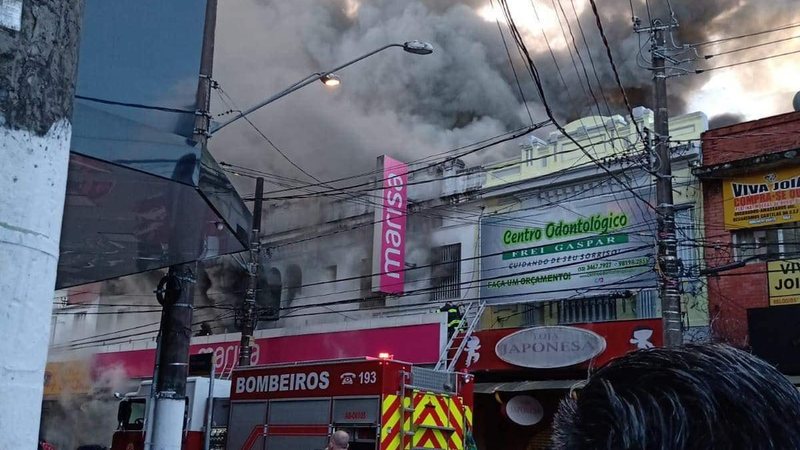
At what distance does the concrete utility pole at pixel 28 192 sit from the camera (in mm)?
2035

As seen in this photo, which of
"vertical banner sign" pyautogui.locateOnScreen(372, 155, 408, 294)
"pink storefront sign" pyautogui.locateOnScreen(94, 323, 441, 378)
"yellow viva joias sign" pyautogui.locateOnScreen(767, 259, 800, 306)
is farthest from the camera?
"vertical banner sign" pyautogui.locateOnScreen(372, 155, 408, 294)

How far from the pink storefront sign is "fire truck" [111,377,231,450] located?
15.4 feet

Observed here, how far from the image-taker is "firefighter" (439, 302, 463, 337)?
1864cm

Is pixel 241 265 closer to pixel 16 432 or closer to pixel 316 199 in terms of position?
pixel 316 199

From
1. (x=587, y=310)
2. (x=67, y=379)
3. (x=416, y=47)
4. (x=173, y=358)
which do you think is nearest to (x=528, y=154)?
(x=587, y=310)

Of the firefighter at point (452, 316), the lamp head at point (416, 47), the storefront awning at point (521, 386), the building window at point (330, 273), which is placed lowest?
the storefront awning at point (521, 386)

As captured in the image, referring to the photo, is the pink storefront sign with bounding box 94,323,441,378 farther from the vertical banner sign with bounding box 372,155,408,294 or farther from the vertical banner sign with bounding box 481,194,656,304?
the vertical banner sign with bounding box 481,194,656,304

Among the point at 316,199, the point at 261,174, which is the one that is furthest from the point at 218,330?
the point at 261,174

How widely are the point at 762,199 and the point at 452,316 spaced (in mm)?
6900

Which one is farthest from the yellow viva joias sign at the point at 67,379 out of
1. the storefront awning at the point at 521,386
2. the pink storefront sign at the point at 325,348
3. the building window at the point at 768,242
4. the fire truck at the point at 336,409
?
the building window at the point at 768,242

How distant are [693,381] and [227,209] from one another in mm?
5868

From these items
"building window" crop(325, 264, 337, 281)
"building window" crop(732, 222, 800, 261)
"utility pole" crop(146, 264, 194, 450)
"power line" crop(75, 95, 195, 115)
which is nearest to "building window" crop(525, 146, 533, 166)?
"building window" crop(732, 222, 800, 261)

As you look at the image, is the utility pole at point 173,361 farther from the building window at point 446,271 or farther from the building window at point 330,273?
the building window at point 330,273

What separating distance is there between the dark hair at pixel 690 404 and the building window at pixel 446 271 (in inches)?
769
